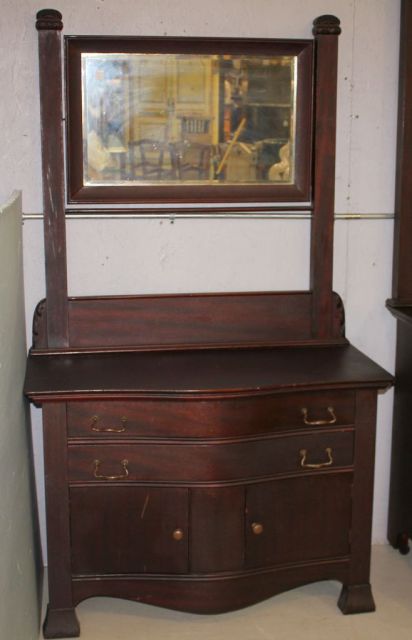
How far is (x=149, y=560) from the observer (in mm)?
2750

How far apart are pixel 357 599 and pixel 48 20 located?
2.05 metres

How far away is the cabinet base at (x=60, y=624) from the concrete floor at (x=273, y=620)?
0.15 feet

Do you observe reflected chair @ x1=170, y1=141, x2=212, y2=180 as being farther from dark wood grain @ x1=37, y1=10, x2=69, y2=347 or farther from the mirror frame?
dark wood grain @ x1=37, y1=10, x2=69, y2=347

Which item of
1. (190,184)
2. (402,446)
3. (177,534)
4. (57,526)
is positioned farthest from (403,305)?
(57,526)

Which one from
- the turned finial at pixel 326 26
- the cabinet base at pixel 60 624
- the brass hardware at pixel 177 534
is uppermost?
the turned finial at pixel 326 26

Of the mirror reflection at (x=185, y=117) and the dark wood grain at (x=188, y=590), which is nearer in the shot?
the dark wood grain at (x=188, y=590)

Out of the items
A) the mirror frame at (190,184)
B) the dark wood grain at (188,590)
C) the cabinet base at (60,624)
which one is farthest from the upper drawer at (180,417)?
the mirror frame at (190,184)

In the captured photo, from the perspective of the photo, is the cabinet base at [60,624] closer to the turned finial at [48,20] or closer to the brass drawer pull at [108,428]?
the brass drawer pull at [108,428]

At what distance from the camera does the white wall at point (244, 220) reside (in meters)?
2.85

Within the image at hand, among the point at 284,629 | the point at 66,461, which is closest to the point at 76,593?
the point at 66,461

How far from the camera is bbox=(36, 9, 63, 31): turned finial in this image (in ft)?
9.06

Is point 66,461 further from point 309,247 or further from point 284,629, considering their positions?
point 309,247

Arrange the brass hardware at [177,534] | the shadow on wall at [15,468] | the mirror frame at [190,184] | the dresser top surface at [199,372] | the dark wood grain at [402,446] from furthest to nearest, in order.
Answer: the dark wood grain at [402,446]
the mirror frame at [190,184]
the brass hardware at [177,534]
the dresser top surface at [199,372]
the shadow on wall at [15,468]

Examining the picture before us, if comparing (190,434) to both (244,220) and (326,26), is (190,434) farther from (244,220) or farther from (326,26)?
(326,26)
